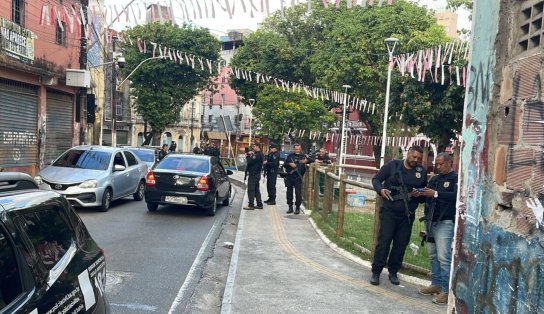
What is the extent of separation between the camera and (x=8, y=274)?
7.20 ft

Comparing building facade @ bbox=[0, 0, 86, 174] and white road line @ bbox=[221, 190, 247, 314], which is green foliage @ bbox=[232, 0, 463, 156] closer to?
white road line @ bbox=[221, 190, 247, 314]

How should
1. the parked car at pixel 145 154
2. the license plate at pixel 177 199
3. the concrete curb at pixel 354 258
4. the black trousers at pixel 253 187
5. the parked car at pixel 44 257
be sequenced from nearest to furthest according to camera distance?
the parked car at pixel 44 257
the concrete curb at pixel 354 258
the license plate at pixel 177 199
the black trousers at pixel 253 187
the parked car at pixel 145 154

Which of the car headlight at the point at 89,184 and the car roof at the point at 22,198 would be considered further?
the car headlight at the point at 89,184

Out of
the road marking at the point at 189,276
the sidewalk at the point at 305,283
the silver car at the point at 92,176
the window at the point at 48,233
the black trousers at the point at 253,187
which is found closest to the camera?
the window at the point at 48,233

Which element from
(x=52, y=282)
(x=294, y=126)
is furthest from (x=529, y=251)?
(x=294, y=126)

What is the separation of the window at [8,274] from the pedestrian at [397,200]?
426cm

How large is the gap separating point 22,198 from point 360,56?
2644 centimetres

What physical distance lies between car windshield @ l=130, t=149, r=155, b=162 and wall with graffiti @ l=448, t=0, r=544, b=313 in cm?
1519

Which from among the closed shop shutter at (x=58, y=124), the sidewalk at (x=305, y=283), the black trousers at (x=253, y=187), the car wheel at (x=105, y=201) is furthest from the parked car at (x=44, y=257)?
the closed shop shutter at (x=58, y=124)

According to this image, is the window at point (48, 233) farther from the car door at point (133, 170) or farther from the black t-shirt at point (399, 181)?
the car door at point (133, 170)

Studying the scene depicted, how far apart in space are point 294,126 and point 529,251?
95.3ft

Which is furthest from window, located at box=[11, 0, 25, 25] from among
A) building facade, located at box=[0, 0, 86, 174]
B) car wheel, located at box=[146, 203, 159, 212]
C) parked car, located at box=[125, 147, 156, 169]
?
car wheel, located at box=[146, 203, 159, 212]

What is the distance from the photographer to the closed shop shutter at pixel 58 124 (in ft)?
60.6

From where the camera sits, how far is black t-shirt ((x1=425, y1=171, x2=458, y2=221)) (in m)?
5.25
